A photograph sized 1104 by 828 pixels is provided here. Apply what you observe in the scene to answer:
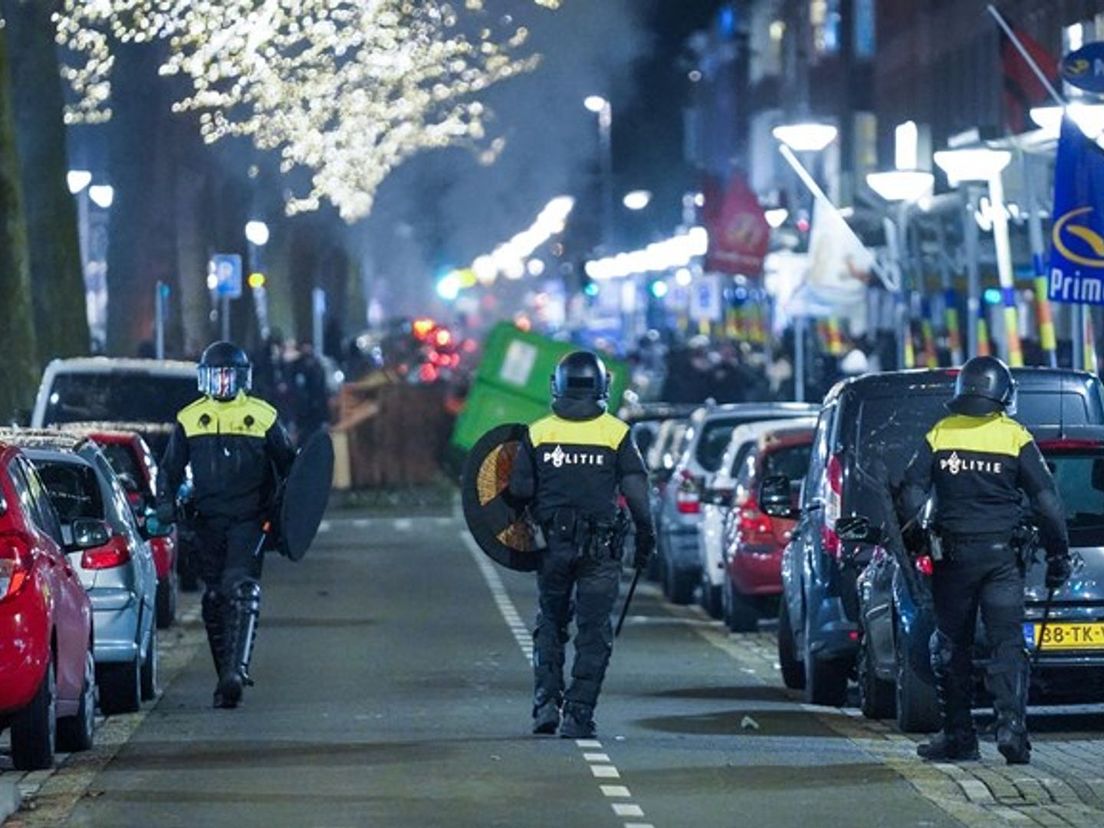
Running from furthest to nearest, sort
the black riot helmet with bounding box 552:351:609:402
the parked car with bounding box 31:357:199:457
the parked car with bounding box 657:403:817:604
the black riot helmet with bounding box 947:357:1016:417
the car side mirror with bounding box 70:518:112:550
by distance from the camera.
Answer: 1. the parked car with bounding box 31:357:199:457
2. the parked car with bounding box 657:403:817:604
3. the black riot helmet with bounding box 552:351:609:402
4. the car side mirror with bounding box 70:518:112:550
5. the black riot helmet with bounding box 947:357:1016:417

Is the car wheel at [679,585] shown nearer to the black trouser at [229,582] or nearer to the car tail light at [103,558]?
the black trouser at [229,582]

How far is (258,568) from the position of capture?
18219 millimetres

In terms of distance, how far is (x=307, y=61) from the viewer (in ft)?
135

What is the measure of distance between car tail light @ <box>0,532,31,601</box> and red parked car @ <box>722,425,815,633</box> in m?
9.53

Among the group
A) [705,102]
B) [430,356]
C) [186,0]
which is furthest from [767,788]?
[705,102]

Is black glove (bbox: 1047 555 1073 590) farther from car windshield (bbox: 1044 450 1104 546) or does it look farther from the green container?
the green container

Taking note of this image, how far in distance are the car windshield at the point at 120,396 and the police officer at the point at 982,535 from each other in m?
15.2

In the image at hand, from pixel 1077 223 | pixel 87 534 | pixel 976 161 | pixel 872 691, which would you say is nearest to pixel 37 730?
pixel 87 534

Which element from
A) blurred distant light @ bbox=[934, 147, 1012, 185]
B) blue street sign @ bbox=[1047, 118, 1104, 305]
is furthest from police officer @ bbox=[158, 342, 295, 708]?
blurred distant light @ bbox=[934, 147, 1012, 185]

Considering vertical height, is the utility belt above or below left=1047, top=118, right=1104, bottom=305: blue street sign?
below

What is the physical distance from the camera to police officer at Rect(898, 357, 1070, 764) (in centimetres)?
1493

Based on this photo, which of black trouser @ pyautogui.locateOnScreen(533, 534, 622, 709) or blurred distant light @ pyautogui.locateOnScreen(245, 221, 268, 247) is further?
blurred distant light @ pyautogui.locateOnScreen(245, 221, 268, 247)

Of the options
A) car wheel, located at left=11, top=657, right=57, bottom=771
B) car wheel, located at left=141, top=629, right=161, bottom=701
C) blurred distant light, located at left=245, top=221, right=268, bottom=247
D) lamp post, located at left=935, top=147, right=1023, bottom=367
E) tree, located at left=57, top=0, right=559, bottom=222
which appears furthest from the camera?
blurred distant light, located at left=245, top=221, right=268, bottom=247

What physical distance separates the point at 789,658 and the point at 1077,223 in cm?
546
